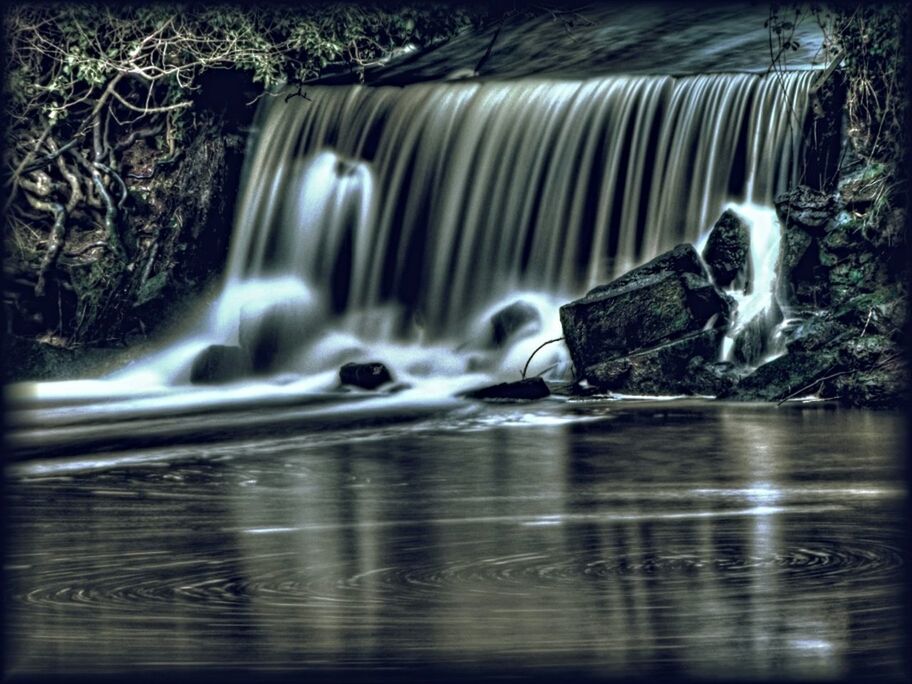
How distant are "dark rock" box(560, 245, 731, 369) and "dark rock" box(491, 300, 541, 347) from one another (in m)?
1.19

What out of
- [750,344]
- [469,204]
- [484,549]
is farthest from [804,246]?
[484,549]

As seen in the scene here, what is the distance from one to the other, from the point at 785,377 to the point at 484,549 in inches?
190

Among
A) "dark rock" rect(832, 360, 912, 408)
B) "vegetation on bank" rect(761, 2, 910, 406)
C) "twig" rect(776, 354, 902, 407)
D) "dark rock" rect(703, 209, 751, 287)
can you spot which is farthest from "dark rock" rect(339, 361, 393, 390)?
"dark rock" rect(832, 360, 912, 408)

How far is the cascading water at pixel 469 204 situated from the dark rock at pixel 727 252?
10 cm

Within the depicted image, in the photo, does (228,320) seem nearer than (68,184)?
Yes

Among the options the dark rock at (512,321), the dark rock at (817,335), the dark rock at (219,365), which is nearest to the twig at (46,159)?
the dark rock at (219,365)

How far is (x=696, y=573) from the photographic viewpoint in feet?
16.2

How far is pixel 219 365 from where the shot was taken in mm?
12797

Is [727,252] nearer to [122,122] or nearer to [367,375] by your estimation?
[367,375]

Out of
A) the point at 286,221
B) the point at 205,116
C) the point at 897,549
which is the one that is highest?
the point at 205,116

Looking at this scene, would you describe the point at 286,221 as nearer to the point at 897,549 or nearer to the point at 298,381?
the point at 298,381

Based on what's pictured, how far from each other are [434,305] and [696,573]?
7.70m

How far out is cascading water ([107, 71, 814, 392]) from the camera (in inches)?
461

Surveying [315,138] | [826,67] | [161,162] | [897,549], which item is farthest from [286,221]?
[897,549]
